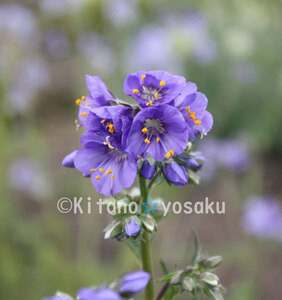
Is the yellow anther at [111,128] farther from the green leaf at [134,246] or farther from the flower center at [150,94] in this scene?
the green leaf at [134,246]

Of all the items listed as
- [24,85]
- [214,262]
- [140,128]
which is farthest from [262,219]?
[24,85]

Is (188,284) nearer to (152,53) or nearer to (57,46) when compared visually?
(152,53)

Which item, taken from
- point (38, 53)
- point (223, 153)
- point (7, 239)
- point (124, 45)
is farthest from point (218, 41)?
point (7, 239)

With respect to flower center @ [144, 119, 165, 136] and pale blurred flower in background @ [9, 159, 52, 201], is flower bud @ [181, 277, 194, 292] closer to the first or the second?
flower center @ [144, 119, 165, 136]

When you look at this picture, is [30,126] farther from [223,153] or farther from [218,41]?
[218,41]

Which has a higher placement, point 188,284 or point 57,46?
point 57,46

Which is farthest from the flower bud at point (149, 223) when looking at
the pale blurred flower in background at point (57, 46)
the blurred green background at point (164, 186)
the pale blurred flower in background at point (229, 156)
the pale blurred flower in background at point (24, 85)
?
the pale blurred flower in background at point (57, 46)
